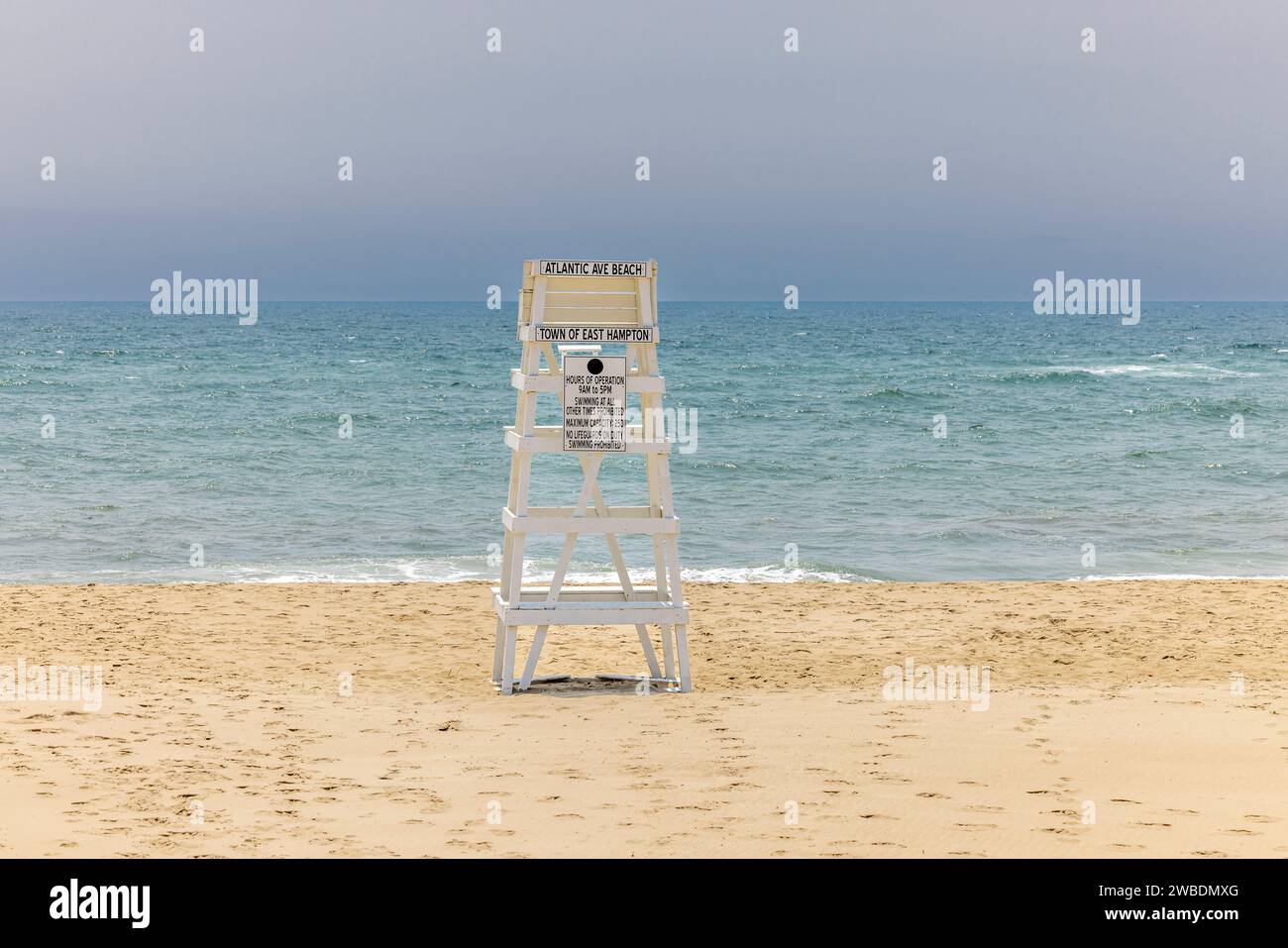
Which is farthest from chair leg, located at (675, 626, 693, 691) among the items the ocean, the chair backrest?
the ocean

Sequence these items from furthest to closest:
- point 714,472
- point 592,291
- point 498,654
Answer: point 714,472 → point 498,654 → point 592,291

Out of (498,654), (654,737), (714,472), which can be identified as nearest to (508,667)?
(498,654)

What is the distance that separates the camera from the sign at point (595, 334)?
32.0 feet

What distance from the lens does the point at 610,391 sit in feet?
31.9

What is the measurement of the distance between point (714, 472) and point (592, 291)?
1745 centimetres

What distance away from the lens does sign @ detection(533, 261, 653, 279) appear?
973cm

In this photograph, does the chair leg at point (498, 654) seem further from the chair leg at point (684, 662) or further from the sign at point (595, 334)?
the sign at point (595, 334)

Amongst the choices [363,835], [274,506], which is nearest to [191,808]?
[363,835]

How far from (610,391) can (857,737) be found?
3.02 meters

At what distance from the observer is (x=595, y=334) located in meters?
9.83

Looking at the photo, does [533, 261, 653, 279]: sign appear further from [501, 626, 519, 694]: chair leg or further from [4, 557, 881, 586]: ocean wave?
[4, 557, 881, 586]: ocean wave

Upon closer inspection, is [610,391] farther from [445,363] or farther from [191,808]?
[445,363]

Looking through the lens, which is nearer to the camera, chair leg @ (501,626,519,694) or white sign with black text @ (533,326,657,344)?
white sign with black text @ (533,326,657,344)

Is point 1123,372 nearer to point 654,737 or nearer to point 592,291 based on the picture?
point 592,291
